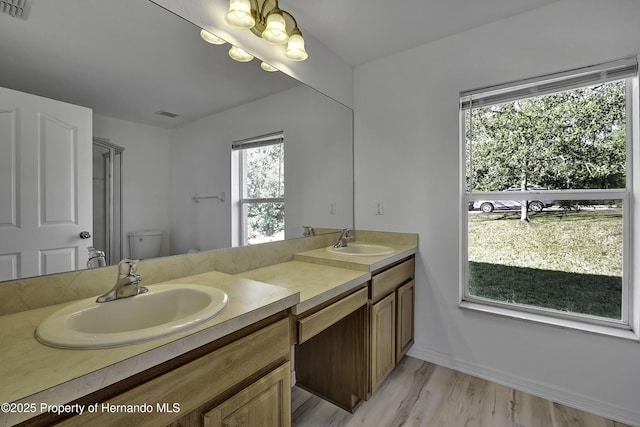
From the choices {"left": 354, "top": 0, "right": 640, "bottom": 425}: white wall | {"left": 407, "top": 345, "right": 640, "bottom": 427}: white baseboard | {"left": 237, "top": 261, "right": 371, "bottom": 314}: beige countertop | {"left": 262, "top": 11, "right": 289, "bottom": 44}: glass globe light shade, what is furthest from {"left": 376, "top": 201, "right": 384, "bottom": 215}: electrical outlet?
{"left": 262, "top": 11, "right": 289, "bottom": 44}: glass globe light shade

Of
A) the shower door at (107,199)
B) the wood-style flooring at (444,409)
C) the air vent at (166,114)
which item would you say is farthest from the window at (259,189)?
the wood-style flooring at (444,409)

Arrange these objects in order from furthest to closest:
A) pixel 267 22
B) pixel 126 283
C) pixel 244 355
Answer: pixel 267 22 < pixel 126 283 < pixel 244 355

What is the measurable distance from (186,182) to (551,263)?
2201 mm

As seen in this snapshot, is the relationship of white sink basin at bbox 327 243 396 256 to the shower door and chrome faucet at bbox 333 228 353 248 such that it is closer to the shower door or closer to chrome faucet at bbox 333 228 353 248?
chrome faucet at bbox 333 228 353 248

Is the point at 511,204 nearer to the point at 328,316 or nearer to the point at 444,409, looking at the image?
the point at 444,409

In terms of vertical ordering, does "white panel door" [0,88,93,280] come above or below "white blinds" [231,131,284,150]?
below

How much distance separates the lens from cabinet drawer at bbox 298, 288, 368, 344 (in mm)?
1131

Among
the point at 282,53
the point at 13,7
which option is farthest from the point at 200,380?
the point at 282,53

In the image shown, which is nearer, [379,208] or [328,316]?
[328,316]

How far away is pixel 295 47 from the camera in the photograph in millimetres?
1625

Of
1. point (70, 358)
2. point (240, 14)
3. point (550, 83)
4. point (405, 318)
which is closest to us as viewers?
point (70, 358)

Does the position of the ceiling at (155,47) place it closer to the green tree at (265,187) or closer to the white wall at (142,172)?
the white wall at (142,172)

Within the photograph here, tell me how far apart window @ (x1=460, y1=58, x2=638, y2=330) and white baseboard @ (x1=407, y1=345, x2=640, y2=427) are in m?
0.42

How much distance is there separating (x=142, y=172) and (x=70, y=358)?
2.70 ft
